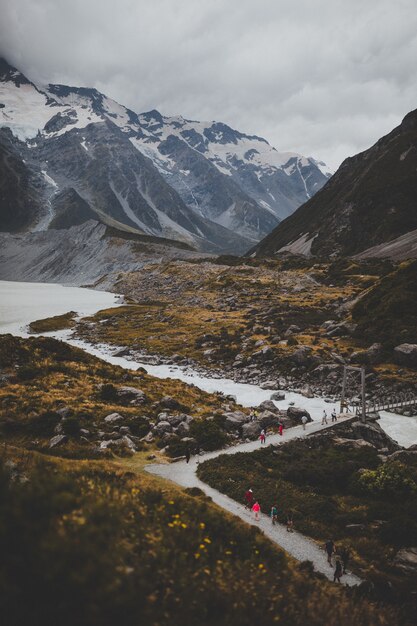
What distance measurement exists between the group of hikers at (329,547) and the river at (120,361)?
19.8 meters

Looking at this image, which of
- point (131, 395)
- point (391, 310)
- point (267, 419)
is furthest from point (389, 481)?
point (391, 310)

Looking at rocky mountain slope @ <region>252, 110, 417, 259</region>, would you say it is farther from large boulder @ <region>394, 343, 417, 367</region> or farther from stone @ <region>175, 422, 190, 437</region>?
stone @ <region>175, 422, 190, 437</region>

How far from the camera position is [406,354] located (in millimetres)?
48375

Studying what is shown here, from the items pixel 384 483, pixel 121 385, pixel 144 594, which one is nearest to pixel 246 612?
pixel 144 594

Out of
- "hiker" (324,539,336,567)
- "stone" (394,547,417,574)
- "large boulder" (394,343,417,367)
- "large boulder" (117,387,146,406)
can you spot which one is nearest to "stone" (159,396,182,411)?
"large boulder" (117,387,146,406)

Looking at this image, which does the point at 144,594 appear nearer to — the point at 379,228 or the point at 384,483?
the point at 384,483

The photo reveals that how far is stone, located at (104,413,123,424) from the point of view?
32.3 meters

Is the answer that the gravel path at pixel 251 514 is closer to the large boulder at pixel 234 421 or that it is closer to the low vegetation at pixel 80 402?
the low vegetation at pixel 80 402

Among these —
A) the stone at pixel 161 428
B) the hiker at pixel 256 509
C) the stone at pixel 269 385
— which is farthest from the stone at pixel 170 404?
the hiker at pixel 256 509

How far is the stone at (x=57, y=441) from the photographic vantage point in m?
26.5

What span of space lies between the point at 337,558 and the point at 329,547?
0.50 m

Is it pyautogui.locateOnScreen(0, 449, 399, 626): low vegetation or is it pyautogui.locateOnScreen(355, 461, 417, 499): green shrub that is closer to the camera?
pyautogui.locateOnScreen(0, 449, 399, 626): low vegetation

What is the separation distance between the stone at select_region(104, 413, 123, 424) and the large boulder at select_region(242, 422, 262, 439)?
1061 cm

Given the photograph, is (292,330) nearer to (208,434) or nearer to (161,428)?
(208,434)
